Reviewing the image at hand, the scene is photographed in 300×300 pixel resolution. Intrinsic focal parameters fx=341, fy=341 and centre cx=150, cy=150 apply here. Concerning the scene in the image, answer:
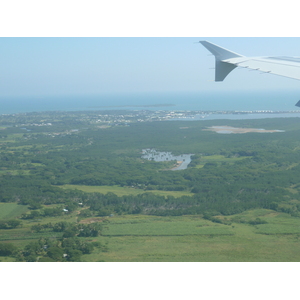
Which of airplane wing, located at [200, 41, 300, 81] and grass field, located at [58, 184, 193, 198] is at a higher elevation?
airplane wing, located at [200, 41, 300, 81]

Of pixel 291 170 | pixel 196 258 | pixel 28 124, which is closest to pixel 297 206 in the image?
pixel 291 170

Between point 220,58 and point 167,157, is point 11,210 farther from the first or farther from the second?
point 167,157

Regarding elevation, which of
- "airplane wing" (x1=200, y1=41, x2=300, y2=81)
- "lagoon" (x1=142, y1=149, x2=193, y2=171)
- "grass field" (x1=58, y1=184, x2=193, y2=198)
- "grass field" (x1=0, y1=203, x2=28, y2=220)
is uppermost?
"airplane wing" (x1=200, y1=41, x2=300, y2=81)

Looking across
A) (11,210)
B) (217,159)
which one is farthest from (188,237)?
(217,159)

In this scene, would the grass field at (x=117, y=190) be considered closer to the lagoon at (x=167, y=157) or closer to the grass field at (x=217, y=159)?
the lagoon at (x=167, y=157)

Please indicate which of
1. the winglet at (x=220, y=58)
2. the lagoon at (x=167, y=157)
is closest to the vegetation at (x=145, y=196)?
the lagoon at (x=167, y=157)

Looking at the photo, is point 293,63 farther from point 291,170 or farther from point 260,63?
point 291,170

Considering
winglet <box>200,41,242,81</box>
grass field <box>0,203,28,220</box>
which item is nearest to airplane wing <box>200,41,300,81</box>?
winglet <box>200,41,242,81</box>

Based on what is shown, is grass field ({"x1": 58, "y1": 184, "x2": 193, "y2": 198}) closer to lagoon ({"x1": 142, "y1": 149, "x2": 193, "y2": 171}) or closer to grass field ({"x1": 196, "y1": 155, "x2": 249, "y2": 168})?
lagoon ({"x1": 142, "y1": 149, "x2": 193, "y2": 171})
